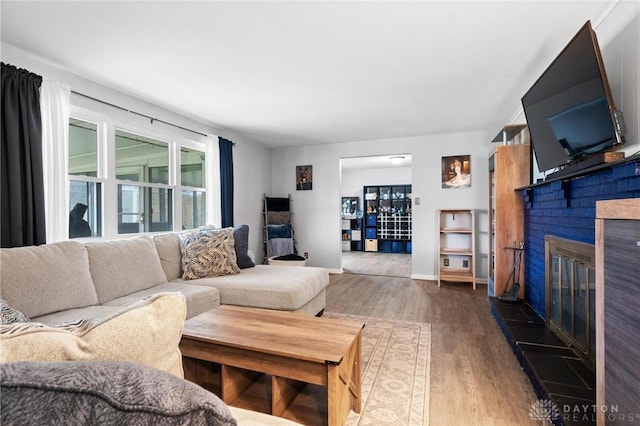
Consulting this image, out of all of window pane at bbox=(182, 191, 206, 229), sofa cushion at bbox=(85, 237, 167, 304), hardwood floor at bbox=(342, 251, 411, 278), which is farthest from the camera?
hardwood floor at bbox=(342, 251, 411, 278)

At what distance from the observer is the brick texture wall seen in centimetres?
145

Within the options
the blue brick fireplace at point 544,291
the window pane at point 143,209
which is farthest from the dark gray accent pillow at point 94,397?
the window pane at point 143,209

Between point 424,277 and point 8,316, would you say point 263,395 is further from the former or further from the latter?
point 424,277

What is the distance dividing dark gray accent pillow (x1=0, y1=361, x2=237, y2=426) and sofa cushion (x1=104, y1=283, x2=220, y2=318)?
1887mm

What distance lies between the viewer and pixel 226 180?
4.30 m

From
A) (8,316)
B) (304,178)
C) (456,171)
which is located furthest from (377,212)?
(8,316)

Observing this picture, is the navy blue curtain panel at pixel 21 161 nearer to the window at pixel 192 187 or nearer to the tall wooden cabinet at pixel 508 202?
the window at pixel 192 187

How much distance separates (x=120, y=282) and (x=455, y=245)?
14.6ft

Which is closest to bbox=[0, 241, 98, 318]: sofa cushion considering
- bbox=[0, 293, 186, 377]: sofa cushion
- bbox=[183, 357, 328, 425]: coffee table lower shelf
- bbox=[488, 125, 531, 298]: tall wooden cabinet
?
bbox=[183, 357, 328, 425]: coffee table lower shelf

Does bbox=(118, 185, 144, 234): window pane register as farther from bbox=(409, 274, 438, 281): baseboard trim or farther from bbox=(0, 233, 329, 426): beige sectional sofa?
bbox=(409, 274, 438, 281): baseboard trim

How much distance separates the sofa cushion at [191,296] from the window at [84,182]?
945mm

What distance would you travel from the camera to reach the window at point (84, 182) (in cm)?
269

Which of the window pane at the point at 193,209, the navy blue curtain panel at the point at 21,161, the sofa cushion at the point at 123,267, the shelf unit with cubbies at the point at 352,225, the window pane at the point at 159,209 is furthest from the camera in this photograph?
the shelf unit with cubbies at the point at 352,225

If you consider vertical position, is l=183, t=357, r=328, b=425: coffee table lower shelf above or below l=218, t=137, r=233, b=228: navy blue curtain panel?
below
